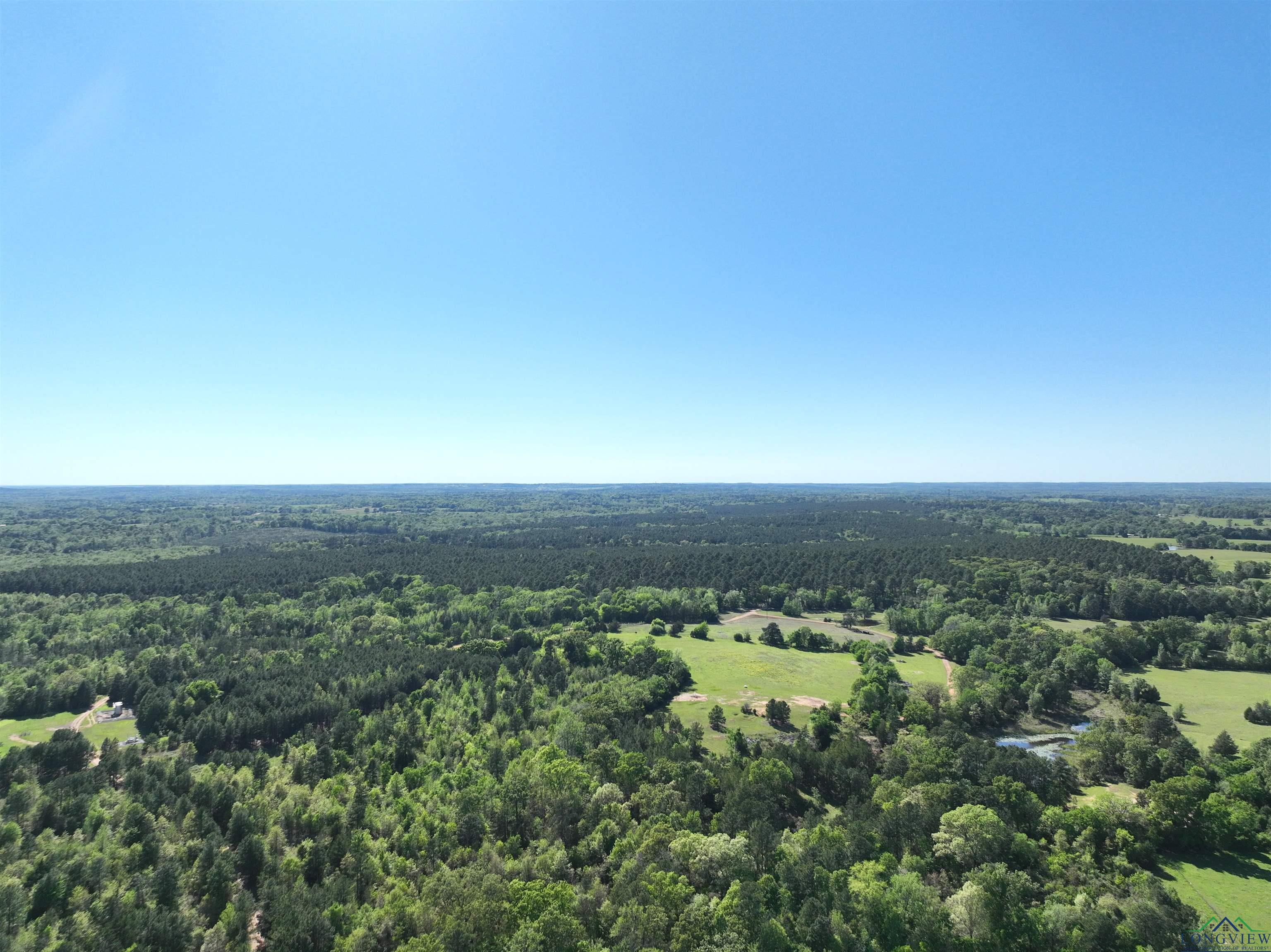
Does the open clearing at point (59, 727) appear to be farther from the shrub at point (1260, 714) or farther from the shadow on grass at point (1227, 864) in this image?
the shrub at point (1260, 714)

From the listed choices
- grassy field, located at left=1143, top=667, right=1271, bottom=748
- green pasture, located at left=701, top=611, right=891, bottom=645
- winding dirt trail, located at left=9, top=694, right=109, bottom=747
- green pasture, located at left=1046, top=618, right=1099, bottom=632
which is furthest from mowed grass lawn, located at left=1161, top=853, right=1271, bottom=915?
winding dirt trail, located at left=9, top=694, right=109, bottom=747

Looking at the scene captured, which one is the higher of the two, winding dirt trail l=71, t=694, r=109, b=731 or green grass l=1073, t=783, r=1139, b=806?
green grass l=1073, t=783, r=1139, b=806

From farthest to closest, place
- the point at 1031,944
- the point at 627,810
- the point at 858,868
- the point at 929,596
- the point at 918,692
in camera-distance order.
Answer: the point at 929,596, the point at 918,692, the point at 627,810, the point at 858,868, the point at 1031,944

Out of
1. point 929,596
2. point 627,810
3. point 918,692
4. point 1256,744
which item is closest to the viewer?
point 627,810

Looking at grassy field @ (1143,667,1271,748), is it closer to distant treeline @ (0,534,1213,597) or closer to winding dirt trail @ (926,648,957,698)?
winding dirt trail @ (926,648,957,698)

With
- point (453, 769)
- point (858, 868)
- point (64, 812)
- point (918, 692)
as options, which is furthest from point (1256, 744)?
point (64, 812)

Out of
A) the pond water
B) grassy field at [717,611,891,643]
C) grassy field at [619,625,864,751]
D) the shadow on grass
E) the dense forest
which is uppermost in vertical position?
the dense forest

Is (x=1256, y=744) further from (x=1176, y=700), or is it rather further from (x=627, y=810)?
(x=627, y=810)

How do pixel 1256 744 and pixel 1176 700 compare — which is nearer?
pixel 1256 744
